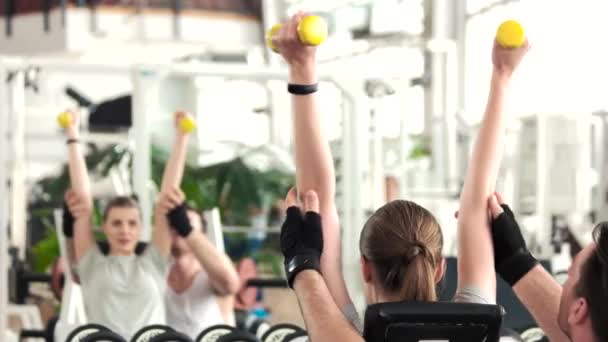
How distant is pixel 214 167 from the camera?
828 centimetres

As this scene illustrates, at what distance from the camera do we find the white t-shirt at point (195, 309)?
4.62 m

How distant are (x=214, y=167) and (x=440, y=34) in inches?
139

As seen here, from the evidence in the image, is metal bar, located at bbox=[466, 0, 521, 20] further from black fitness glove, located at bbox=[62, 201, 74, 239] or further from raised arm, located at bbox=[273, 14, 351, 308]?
raised arm, located at bbox=[273, 14, 351, 308]

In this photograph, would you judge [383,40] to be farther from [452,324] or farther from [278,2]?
[452,324]

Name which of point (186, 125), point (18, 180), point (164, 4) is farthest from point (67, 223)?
point (164, 4)

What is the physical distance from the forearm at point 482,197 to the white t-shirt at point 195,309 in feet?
8.94

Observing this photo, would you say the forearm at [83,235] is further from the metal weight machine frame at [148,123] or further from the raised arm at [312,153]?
the raised arm at [312,153]

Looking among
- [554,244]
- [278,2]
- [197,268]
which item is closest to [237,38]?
[278,2]

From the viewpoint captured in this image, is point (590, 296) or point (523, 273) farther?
point (523, 273)

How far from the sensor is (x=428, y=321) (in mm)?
1816

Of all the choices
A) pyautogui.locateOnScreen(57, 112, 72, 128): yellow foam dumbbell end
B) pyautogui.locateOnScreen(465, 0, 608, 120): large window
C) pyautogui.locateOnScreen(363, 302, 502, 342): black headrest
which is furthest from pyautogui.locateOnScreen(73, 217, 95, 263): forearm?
pyautogui.locateOnScreen(465, 0, 608, 120): large window

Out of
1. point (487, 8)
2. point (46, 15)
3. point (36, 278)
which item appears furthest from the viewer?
point (46, 15)

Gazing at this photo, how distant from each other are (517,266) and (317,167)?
334 mm

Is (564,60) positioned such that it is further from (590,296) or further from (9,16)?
(590,296)
